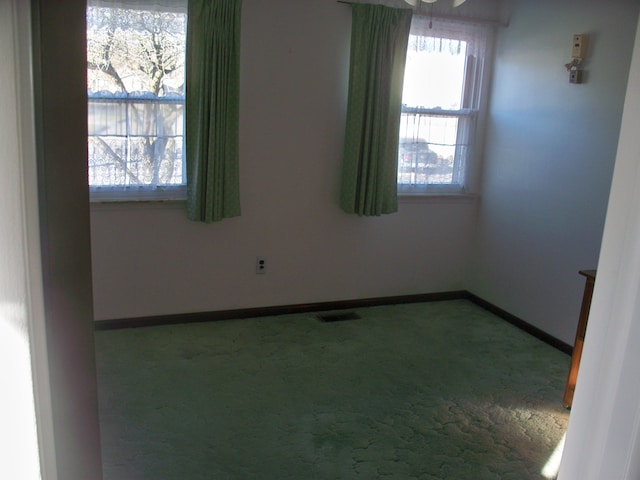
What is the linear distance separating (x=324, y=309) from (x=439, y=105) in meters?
1.74

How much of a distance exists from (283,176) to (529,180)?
Answer: 1.71 meters

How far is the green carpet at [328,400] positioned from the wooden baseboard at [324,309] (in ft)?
0.22

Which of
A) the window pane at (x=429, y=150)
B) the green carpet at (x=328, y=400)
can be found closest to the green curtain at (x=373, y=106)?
the window pane at (x=429, y=150)

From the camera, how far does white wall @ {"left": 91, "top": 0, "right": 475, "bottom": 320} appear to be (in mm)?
3506

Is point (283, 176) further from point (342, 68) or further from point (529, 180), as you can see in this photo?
point (529, 180)

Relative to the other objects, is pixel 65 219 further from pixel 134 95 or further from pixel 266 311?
pixel 266 311

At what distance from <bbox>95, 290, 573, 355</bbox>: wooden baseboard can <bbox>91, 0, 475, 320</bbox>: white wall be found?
4 cm

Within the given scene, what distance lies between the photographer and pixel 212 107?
3297mm

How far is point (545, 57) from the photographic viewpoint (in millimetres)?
3600

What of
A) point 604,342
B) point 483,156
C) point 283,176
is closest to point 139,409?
point 283,176

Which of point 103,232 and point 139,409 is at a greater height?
point 103,232

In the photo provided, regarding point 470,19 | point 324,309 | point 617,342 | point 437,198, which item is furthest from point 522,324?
point 617,342

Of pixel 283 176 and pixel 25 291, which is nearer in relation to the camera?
pixel 25 291

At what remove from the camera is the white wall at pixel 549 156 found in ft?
10.4
